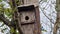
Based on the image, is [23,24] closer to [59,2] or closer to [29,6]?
[29,6]

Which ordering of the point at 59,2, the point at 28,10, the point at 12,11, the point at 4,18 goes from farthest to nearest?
1. the point at 59,2
2. the point at 28,10
3. the point at 4,18
4. the point at 12,11

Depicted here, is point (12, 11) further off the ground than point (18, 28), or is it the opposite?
point (12, 11)

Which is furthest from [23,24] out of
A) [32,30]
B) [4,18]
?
[4,18]

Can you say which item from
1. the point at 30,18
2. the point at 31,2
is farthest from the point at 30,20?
the point at 31,2

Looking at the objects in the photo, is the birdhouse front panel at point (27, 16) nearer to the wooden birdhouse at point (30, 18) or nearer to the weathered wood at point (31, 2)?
the wooden birdhouse at point (30, 18)

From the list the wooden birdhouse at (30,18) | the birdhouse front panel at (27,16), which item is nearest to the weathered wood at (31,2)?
the wooden birdhouse at (30,18)

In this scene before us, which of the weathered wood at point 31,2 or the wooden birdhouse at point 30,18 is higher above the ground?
the weathered wood at point 31,2

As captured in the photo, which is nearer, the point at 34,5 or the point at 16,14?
the point at 16,14


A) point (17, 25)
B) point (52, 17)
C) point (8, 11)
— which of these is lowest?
point (52, 17)

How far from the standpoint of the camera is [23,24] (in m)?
2.02

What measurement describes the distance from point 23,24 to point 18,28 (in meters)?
0.31

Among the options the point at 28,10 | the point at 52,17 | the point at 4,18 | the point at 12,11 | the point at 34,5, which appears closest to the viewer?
the point at 12,11

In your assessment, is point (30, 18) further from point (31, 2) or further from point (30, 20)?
point (31, 2)

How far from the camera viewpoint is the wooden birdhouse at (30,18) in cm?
197
